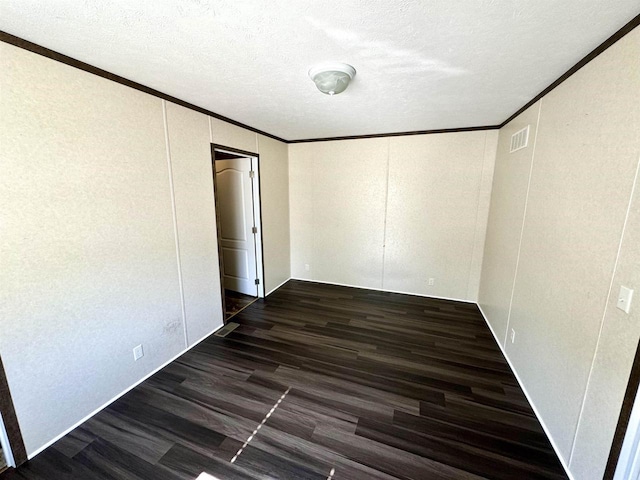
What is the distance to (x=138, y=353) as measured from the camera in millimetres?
2100

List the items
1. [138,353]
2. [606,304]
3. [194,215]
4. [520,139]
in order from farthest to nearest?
1. [194,215]
2. [520,139]
3. [138,353]
4. [606,304]

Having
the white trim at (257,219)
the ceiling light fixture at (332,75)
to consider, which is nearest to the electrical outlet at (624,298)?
the ceiling light fixture at (332,75)

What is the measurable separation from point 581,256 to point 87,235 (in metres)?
3.06

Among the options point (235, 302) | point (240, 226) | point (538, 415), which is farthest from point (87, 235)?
point (538, 415)

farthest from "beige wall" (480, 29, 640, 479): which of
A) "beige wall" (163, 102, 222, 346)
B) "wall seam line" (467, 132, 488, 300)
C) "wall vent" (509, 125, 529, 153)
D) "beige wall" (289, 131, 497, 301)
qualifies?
"beige wall" (163, 102, 222, 346)

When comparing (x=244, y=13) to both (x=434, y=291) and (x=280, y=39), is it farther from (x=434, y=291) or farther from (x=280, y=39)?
(x=434, y=291)

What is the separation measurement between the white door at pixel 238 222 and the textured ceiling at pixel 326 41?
1.42 meters

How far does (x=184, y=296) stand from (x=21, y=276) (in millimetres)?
1170

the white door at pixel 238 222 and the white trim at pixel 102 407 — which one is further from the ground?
the white door at pixel 238 222

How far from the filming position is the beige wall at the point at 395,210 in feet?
11.2

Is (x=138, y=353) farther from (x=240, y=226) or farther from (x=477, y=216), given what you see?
(x=477, y=216)

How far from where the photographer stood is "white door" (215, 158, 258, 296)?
3572 millimetres

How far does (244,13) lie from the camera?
3.88 feet

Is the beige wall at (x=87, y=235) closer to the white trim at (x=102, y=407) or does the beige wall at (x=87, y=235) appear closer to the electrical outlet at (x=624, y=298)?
the white trim at (x=102, y=407)
